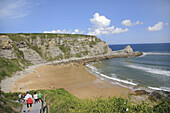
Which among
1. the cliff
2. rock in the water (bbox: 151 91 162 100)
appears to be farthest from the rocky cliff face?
rock in the water (bbox: 151 91 162 100)

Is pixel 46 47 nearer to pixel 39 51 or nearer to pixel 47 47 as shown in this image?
pixel 47 47

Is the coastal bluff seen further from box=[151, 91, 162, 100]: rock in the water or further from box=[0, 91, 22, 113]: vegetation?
box=[151, 91, 162, 100]: rock in the water

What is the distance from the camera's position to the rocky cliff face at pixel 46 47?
4500 cm

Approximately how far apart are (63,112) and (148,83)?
77.9ft

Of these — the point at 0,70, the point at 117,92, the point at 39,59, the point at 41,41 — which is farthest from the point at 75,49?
the point at 117,92

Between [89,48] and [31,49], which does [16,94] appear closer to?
[31,49]

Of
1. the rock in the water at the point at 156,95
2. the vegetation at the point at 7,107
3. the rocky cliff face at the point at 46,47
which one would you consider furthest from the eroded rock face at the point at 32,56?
the rock in the water at the point at 156,95

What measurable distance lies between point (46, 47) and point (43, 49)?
2614 millimetres

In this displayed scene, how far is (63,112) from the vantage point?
1141 cm

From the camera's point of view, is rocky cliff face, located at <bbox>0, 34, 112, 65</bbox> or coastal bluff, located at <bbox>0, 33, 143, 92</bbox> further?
rocky cliff face, located at <bbox>0, 34, 112, 65</bbox>

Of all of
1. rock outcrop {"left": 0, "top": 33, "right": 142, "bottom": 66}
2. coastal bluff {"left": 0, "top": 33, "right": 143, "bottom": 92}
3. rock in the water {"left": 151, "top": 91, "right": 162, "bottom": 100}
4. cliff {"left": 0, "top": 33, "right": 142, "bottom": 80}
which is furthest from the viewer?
rock outcrop {"left": 0, "top": 33, "right": 142, "bottom": 66}

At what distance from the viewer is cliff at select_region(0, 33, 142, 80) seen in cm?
3947

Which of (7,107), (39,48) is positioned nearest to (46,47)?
(39,48)

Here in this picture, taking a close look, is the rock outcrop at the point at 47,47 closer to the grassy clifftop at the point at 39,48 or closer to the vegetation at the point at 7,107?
the grassy clifftop at the point at 39,48
